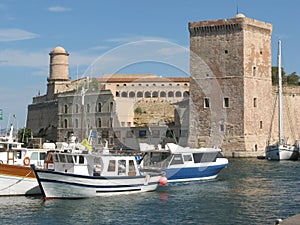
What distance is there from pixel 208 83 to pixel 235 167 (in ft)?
39.6

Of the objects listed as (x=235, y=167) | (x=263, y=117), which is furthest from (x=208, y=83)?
(x=235, y=167)

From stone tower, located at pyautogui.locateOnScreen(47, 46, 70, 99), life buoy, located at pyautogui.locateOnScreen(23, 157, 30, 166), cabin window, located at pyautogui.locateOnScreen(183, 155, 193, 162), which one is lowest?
life buoy, located at pyautogui.locateOnScreen(23, 157, 30, 166)

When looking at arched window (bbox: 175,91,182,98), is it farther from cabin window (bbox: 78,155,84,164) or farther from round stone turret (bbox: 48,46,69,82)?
cabin window (bbox: 78,155,84,164)

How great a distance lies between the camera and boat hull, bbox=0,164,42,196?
18469 mm

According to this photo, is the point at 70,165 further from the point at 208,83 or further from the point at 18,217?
the point at 208,83

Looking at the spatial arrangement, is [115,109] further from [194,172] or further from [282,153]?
[194,172]

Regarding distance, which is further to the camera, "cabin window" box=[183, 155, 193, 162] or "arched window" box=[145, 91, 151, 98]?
"arched window" box=[145, 91, 151, 98]

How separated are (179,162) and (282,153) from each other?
16265 millimetres

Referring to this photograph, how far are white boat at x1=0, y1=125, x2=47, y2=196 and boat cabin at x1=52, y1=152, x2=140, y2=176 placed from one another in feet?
3.70

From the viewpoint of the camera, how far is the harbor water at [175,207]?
1488 centimetres

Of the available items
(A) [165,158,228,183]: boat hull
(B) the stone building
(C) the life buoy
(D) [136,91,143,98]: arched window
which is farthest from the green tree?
(C) the life buoy

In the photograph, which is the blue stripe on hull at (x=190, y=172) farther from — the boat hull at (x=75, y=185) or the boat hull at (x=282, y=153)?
the boat hull at (x=282, y=153)

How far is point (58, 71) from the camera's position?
70.4 m

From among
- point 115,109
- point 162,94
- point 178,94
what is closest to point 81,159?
point 115,109
